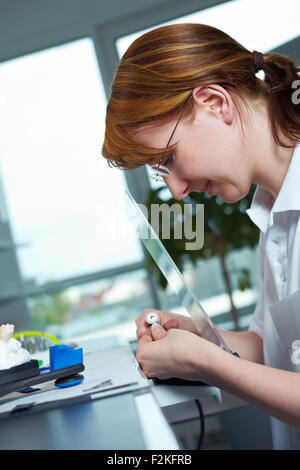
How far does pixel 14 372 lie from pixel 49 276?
2848mm

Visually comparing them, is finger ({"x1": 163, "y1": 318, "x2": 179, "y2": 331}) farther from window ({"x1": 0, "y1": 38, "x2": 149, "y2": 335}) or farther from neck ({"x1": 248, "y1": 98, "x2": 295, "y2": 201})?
window ({"x1": 0, "y1": 38, "x2": 149, "y2": 335})

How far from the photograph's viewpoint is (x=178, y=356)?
70 centimetres

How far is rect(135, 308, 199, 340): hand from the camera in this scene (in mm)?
894

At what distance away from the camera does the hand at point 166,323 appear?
894mm

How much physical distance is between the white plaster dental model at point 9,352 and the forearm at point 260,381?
0.87ft

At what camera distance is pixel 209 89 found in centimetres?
85

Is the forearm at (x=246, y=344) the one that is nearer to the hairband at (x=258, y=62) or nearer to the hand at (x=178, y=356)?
the hand at (x=178, y=356)

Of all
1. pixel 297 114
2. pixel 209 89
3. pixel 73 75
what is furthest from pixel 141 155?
pixel 73 75

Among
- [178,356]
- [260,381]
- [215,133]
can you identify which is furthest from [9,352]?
[215,133]

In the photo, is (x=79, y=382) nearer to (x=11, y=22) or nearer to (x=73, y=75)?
(x=73, y=75)

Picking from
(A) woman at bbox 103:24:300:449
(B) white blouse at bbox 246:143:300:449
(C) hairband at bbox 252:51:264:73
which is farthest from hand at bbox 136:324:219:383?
(C) hairband at bbox 252:51:264:73

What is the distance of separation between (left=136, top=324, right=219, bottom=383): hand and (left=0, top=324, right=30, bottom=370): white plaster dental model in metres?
0.18

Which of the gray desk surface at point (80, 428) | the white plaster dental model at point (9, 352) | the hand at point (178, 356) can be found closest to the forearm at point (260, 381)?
the hand at point (178, 356)

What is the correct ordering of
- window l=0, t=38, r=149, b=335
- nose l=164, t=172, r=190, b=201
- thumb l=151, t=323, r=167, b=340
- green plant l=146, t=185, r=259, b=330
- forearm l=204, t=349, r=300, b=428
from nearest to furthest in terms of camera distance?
forearm l=204, t=349, r=300, b=428 < thumb l=151, t=323, r=167, b=340 < nose l=164, t=172, r=190, b=201 < green plant l=146, t=185, r=259, b=330 < window l=0, t=38, r=149, b=335
